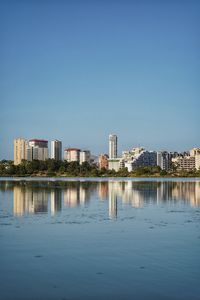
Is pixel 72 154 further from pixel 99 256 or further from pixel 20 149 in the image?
pixel 99 256

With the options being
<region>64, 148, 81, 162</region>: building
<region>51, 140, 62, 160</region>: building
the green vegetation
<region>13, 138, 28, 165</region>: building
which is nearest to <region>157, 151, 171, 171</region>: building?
<region>64, 148, 81, 162</region>: building

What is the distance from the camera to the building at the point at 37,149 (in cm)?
16838

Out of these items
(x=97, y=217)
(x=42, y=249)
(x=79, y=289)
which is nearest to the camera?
(x=79, y=289)

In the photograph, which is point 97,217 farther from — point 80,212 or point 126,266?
point 126,266

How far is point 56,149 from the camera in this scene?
622 feet

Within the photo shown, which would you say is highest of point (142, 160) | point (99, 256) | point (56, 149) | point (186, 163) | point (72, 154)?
point (56, 149)

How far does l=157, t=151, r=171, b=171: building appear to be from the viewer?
17838 centimetres

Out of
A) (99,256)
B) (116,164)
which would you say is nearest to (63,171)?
(116,164)

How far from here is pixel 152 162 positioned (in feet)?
589

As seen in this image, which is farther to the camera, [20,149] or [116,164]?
[116,164]

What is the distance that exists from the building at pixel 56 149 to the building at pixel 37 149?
17.6ft

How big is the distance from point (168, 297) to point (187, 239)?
5.49m

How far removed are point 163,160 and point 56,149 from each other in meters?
45.4

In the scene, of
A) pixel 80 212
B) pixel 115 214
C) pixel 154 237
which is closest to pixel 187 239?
pixel 154 237
